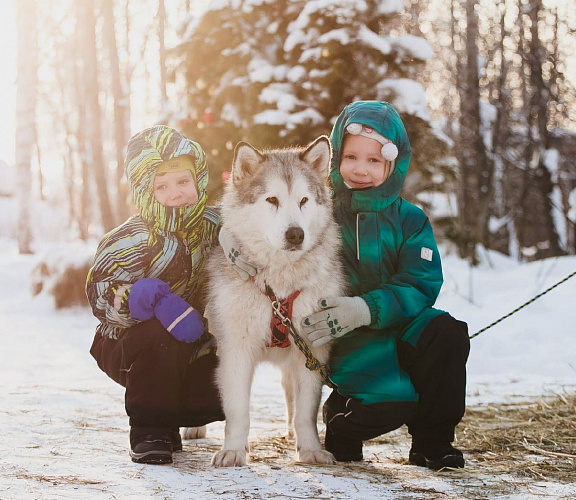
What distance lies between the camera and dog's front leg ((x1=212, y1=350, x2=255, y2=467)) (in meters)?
2.52

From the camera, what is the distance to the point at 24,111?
14.4 m

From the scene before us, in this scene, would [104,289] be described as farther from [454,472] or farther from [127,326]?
[454,472]

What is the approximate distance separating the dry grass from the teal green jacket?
488 millimetres

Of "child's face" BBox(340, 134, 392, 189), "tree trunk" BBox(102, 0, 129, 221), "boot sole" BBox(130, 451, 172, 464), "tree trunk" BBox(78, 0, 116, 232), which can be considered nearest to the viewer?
"boot sole" BBox(130, 451, 172, 464)

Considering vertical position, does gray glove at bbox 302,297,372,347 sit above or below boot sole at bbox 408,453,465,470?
above

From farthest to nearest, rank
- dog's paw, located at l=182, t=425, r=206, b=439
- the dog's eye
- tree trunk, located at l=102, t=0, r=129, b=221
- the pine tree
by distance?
tree trunk, located at l=102, t=0, r=129, b=221 < the pine tree < dog's paw, located at l=182, t=425, r=206, b=439 < the dog's eye

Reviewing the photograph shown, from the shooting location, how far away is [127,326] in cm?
269

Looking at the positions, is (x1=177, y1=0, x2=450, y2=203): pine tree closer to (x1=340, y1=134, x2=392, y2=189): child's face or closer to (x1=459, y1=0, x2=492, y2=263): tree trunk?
(x1=340, y1=134, x2=392, y2=189): child's face

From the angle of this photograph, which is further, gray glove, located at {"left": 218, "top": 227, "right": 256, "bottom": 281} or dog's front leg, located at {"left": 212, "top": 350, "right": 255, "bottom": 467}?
Result: gray glove, located at {"left": 218, "top": 227, "right": 256, "bottom": 281}

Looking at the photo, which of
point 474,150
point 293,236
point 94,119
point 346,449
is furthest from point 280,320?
point 94,119

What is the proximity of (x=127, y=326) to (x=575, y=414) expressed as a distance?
233cm

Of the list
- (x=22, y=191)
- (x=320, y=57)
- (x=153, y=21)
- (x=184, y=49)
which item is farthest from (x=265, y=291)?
(x=153, y=21)

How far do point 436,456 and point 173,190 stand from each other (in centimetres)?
155

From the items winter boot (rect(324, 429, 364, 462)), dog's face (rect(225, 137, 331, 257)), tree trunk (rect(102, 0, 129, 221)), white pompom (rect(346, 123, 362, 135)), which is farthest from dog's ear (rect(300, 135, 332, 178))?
tree trunk (rect(102, 0, 129, 221))
